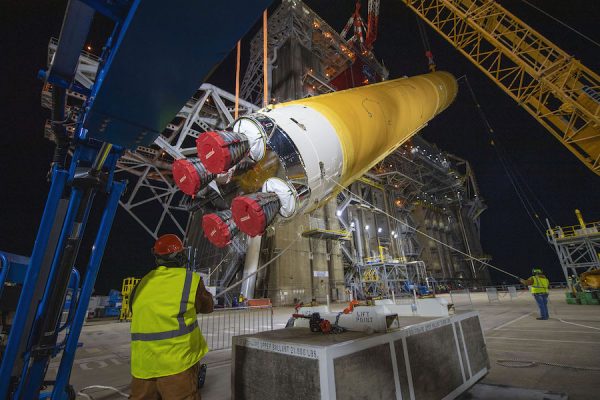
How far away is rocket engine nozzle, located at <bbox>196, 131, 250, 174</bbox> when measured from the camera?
2.78m

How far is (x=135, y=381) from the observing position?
2080 mm

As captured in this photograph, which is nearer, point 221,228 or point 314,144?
point 221,228

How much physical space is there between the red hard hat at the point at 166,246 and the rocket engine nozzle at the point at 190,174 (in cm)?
74

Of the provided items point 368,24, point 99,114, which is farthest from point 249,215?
point 368,24

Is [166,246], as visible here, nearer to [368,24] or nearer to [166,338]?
[166,338]

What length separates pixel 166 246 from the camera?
2406 millimetres

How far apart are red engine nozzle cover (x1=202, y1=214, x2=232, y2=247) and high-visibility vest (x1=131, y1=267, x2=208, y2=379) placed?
998mm

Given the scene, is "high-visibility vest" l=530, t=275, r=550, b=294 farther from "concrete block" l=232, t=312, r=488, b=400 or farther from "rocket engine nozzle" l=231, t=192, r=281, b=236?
"rocket engine nozzle" l=231, t=192, r=281, b=236

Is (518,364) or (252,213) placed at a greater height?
(252,213)

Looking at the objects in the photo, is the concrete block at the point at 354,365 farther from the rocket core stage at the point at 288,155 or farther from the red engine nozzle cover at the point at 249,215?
the rocket core stage at the point at 288,155

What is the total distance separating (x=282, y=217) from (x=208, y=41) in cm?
230

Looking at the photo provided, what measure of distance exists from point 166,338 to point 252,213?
134 centimetres

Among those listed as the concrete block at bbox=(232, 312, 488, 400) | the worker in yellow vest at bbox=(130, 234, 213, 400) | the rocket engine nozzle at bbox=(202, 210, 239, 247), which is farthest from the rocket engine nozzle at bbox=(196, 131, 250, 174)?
the concrete block at bbox=(232, 312, 488, 400)

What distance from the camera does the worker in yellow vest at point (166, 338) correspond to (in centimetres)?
197
